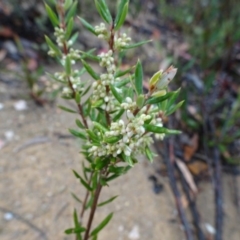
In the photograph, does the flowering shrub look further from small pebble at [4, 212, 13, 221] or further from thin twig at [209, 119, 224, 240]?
thin twig at [209, 119, 224, 240]

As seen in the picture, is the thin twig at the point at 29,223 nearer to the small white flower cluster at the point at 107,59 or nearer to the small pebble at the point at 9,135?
the small pebble at the point at 9,135

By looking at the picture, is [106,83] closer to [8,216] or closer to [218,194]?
[8,216]

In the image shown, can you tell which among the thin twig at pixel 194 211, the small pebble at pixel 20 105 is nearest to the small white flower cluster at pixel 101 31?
the thin twig at pixel 194 211

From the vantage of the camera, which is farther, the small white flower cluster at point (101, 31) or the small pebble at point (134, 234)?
the small pebble at point (134, 234)

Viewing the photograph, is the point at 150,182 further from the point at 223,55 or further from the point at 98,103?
the point at 223,55

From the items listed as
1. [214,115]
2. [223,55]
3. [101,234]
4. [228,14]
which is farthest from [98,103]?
[228,14]

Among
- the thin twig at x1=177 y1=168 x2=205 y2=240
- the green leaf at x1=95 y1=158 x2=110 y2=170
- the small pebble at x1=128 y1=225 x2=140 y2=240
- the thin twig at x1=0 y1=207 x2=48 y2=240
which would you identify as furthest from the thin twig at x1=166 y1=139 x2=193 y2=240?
the green leaf at x1=95 y1=158 x2=110 y2=170

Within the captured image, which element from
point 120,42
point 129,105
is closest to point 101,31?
point 120,42

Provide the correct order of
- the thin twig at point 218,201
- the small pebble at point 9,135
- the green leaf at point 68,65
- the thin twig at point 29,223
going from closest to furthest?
1. the green leaf at point 68,65
2. the thin twig at point 29,223
3. the thin twig at point 218,201
4. the small pebble at point 9,135
